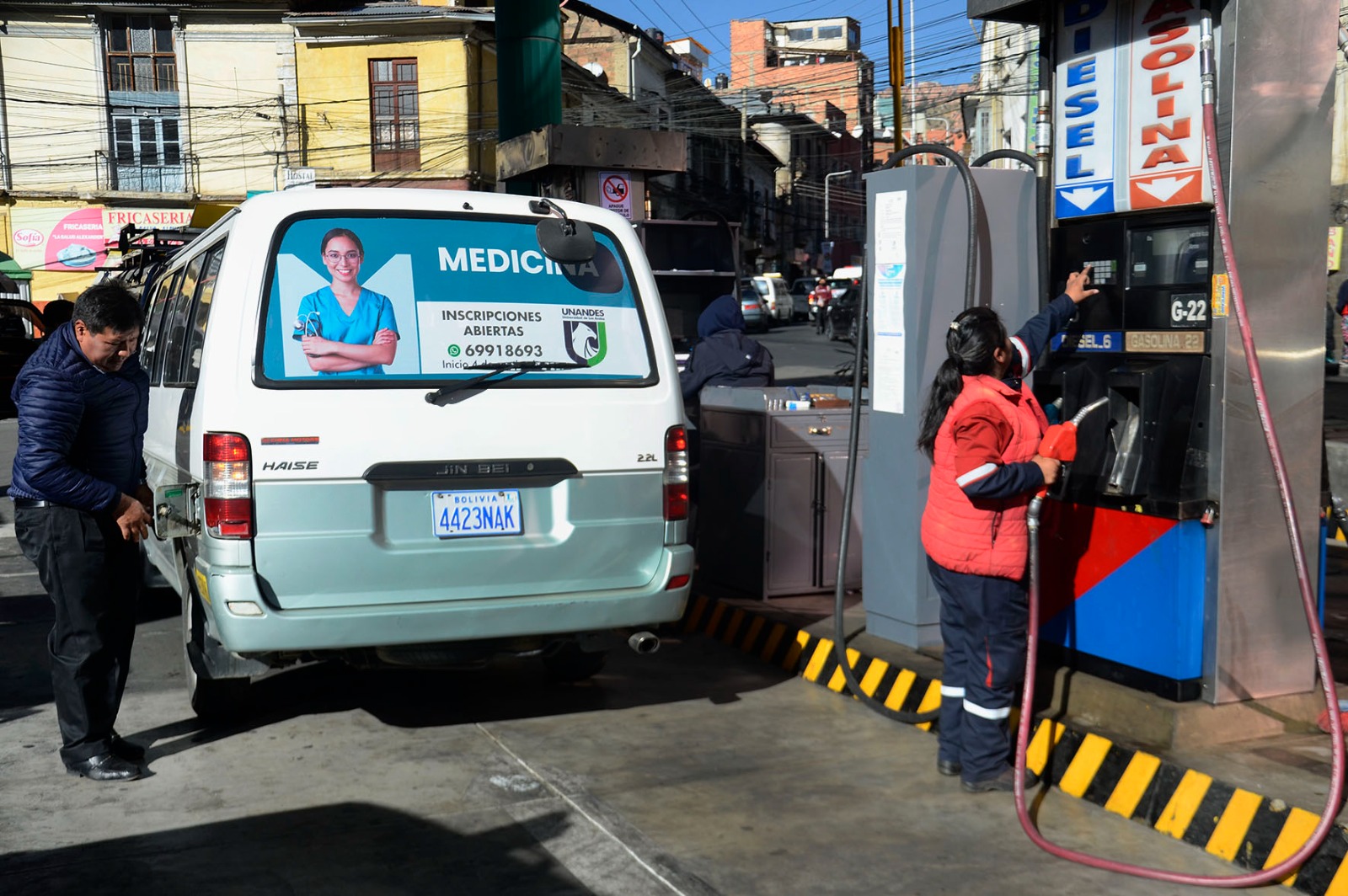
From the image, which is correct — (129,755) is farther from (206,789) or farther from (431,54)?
(431,54)

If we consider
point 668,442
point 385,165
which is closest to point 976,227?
point 668,442

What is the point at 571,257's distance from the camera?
5.19 m

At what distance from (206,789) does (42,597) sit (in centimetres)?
424

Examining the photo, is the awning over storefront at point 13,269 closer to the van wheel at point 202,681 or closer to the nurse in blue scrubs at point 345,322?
the van wheel at point 202,681

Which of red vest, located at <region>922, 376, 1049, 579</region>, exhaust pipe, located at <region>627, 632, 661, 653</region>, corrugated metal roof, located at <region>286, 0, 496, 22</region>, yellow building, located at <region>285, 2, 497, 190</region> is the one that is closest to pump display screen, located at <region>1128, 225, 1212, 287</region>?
red vest, located at <region>922, 376, 1049, 579</region>

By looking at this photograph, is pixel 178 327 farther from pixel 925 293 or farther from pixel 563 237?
pixel 925 293

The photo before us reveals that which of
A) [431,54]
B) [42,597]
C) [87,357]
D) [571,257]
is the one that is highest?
[431,54]

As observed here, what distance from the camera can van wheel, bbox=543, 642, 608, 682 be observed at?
6289 millimetres

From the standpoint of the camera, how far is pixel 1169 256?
193 inches

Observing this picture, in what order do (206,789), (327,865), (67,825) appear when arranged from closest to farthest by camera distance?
1. (327,865)
2. (67,825)
3. (206,789)

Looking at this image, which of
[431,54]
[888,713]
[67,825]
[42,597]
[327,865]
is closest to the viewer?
[327,865]

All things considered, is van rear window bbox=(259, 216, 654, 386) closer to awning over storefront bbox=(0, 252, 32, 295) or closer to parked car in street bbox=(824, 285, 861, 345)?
parked car in street bbox=(824, 285, 861, 345)

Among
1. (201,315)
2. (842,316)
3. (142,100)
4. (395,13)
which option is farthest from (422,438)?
(142,100)

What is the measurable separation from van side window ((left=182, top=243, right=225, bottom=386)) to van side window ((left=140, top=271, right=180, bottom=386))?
3.80 ft
